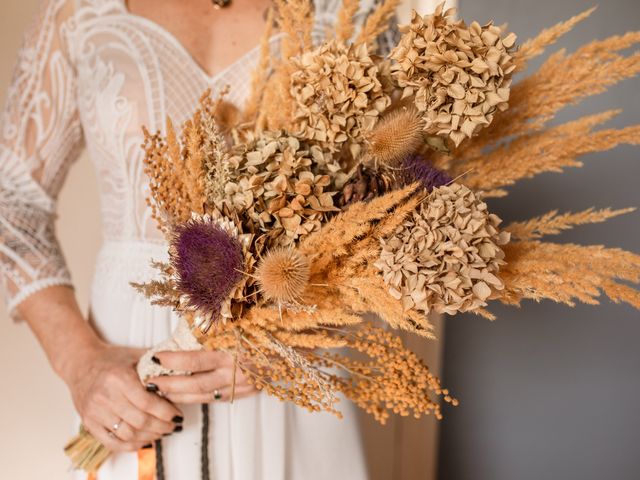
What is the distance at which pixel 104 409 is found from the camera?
709 millimetres

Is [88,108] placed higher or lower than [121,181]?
higher

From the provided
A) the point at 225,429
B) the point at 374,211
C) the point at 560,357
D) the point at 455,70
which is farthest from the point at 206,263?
the point at 560,357

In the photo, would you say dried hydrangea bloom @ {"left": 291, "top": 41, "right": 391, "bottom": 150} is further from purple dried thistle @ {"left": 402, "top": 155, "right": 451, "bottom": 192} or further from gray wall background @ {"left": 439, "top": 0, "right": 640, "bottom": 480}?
gray wall background @ {"left": 439, "top": 0, "right": 640, "bottom": 480}

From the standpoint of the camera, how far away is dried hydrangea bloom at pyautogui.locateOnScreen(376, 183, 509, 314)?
45 centimetres

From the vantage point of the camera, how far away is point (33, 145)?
84 cm

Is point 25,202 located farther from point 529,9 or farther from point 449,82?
point 529,9

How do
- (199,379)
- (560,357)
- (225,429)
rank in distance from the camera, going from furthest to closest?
(560,357), (225,429), (199,379)

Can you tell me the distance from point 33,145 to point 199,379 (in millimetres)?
453

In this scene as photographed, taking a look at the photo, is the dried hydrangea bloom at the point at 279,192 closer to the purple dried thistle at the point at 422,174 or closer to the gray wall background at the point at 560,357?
the purple dried thistle at the point at 422,174

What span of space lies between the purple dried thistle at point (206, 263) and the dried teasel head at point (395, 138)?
151 mm

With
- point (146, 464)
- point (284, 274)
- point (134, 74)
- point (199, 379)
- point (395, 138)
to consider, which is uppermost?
point (134, 74)

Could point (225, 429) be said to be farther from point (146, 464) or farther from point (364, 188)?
point (364, 188)

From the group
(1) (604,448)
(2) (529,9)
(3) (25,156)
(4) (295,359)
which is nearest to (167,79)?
(3) (25,156)

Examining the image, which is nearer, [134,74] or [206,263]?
[206,263]
